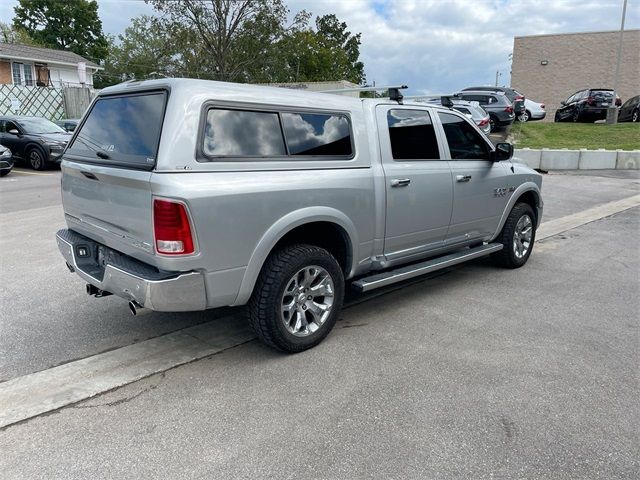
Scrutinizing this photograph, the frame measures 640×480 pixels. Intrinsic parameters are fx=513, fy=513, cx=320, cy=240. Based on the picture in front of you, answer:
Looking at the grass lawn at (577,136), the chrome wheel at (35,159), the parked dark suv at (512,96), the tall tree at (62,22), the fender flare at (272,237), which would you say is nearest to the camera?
the fender flare at (272,237)

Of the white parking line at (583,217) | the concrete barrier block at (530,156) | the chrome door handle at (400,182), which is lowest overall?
the white parking line at (583,217)

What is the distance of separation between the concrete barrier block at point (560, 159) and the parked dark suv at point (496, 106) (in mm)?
4433

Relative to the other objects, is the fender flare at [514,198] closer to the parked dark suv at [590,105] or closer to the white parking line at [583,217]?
the white parking line at [583,217]

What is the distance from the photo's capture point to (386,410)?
310cm

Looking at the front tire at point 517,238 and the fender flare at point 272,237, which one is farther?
the front tire at point 517,238

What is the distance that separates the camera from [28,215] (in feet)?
29.0

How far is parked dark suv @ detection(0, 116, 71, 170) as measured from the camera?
15.6 metres

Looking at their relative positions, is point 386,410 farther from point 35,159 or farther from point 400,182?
point 35,159

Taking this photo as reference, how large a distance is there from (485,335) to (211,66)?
32.3 meters

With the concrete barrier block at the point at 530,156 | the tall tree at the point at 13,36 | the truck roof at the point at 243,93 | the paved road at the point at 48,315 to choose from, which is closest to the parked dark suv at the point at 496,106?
the concrete barrier block at the point at 530,156

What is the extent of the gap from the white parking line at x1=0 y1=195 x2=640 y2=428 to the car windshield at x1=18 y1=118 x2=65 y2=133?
49.2ft

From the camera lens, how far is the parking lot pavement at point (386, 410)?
2629 millimetres

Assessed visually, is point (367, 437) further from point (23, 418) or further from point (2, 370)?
point (2, 370)

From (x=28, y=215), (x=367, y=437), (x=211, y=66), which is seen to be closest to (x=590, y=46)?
(x=211, y=66)
